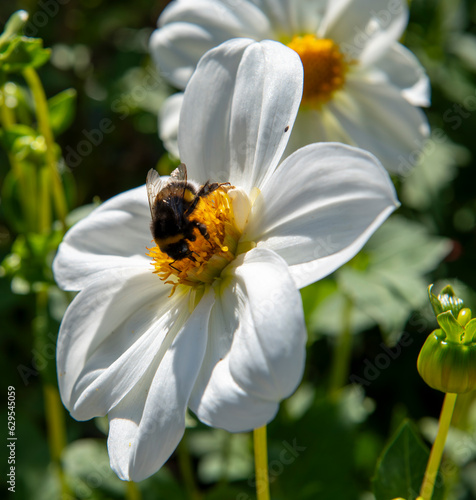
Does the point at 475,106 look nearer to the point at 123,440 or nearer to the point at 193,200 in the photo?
the point at 193,200

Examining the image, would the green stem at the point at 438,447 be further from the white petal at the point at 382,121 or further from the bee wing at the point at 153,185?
the white petal at the point at 382,121

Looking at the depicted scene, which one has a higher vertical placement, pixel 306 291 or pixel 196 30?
pixel 196 30

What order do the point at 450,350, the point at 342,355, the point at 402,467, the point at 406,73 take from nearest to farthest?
the point at 450,350, the point at 402,467, the point at 406,73, the point at 342,355

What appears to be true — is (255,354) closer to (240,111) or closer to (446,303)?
(446,303)

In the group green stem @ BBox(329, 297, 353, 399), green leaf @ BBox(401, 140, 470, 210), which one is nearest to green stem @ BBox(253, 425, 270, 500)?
green stem @ BBox(329, 297, 353, 399)

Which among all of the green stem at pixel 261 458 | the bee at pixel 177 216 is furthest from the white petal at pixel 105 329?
the green stem at pixel 261 458

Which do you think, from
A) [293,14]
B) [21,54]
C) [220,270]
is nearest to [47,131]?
[21,54]
